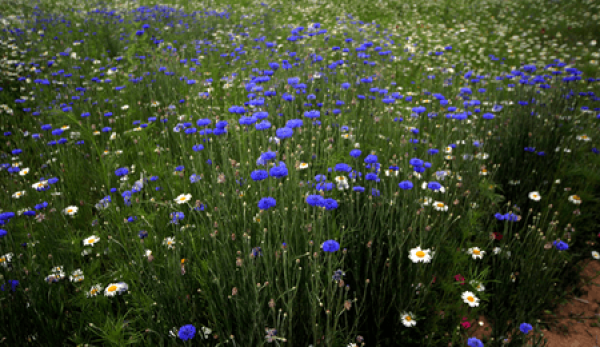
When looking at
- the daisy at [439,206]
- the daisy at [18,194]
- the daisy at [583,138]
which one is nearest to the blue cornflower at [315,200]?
the daisy at [439,206]

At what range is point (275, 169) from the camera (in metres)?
1.80

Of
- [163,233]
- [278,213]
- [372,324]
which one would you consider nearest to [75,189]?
[163,233]

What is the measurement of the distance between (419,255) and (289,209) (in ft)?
2.66

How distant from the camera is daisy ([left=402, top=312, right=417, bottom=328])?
187 centimetres

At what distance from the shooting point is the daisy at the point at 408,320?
187 centimetres

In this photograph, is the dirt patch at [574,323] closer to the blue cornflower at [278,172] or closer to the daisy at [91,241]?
the blue cornflower at [278,172]

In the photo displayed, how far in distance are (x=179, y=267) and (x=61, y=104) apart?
11.4 feet

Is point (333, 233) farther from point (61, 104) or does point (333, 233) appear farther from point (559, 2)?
point (559, 2)

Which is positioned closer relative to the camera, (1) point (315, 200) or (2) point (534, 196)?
(1) point (315, 200)

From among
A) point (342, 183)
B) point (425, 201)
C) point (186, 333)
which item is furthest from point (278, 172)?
point (425, 201)

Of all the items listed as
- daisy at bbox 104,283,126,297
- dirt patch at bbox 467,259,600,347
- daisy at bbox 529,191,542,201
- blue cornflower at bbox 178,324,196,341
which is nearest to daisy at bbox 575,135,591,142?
daisy at bbox 529,191,542,201

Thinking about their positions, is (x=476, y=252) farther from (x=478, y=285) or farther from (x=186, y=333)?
(x=186, y=333)

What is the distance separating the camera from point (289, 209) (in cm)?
217

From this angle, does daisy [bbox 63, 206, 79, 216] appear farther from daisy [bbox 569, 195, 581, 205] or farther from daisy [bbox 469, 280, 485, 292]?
daisy [bbox 569, 195, 581, 205]
